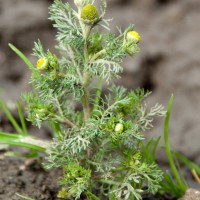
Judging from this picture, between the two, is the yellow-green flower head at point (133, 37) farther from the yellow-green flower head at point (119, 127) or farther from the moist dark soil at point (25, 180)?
the moist dark soil at point (25, 180)

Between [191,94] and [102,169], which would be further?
[191,94]

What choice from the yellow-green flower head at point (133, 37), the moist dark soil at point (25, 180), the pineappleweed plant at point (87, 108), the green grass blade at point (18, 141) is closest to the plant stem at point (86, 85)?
the pineappleweed plant at point (87, 108)

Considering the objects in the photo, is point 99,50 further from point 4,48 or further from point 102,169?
point 4,48

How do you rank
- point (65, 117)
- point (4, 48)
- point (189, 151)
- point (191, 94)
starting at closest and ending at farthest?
point (65, 117) < point (189, 151) < point (191, 94) < point (4, 48)

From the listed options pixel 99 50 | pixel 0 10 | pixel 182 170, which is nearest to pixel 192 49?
pixel 182 170

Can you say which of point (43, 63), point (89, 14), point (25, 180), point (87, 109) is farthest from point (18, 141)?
point (89, 14)

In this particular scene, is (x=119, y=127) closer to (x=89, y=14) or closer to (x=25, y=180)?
(x=89, y=14)
